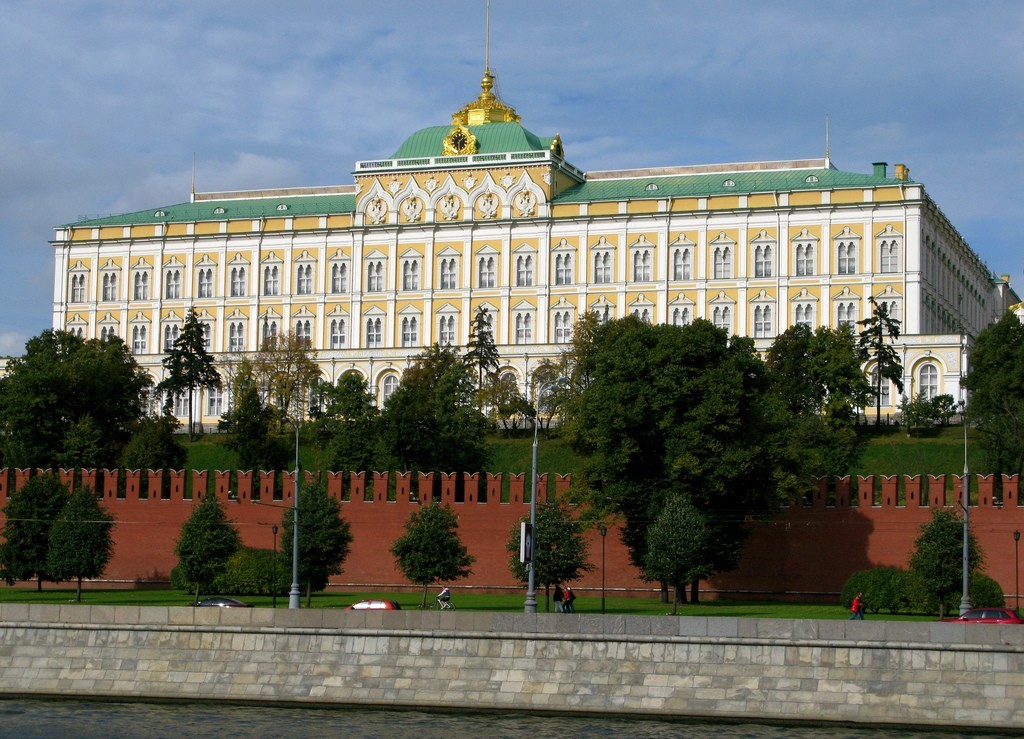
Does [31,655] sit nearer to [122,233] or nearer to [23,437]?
[23,437]

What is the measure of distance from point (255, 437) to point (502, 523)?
868 inches

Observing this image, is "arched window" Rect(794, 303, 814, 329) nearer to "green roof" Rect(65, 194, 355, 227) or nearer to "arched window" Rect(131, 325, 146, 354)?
"green roof" Rect(65, 194, 355, 227)

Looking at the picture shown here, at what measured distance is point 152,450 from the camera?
249 ft

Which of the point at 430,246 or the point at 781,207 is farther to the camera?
the point at 430,246

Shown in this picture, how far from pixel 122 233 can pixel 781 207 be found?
3881 cm

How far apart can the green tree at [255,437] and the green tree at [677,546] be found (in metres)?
26.2

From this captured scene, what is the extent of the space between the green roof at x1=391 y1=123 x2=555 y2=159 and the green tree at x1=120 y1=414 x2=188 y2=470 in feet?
97.7

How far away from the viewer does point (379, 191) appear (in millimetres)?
104938

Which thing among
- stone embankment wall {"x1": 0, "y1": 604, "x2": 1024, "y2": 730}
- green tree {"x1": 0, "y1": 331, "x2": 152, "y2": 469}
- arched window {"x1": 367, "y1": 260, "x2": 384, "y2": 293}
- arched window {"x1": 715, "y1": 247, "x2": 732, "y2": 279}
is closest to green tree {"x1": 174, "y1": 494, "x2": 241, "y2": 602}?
stone embankment wall {"x1": 0, "y1": 604, "x2": 1024, "y2": 730}

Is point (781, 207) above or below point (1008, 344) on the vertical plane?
above

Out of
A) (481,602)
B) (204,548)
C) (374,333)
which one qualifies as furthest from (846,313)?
(204,548)

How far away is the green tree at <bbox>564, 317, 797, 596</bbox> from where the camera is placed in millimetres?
58438

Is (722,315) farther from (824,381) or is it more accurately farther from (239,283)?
(239,283)

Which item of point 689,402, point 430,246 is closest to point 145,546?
point 689,402
